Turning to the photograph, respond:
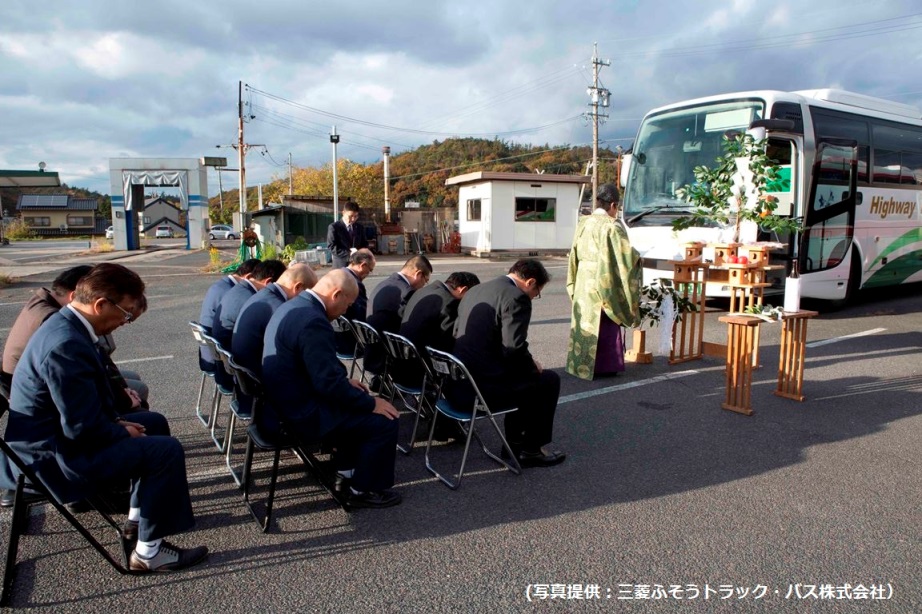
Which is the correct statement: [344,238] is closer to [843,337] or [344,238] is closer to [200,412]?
[200,412]

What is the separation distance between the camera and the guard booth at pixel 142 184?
3112 cm

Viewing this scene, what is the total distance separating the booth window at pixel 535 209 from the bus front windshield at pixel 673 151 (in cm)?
1540

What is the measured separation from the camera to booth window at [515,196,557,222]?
2570 centimetres

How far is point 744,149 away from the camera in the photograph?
649cm

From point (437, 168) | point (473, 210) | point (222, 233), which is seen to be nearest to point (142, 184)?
point (473, 210)

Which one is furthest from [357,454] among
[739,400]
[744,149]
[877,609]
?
[744,149]

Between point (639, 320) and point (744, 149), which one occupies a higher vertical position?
point (744, 149)

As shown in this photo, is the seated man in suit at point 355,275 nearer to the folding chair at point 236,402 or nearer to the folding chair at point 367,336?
the folding chair at point 367,336

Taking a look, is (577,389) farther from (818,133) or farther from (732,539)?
(818,133)

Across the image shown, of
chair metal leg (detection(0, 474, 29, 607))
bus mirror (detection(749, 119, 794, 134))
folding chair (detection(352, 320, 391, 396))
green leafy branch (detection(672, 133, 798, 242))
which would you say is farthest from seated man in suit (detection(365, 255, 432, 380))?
bus mirror (detection(749, 119, 794, 134))

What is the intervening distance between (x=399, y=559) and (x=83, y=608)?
1373 millimetres

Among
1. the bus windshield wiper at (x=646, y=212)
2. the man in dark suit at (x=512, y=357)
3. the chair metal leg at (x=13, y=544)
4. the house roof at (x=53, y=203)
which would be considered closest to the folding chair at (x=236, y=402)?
the chair metal leg at (x=13, y=544)

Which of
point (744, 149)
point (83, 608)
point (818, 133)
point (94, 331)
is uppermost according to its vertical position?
point (818, 133)

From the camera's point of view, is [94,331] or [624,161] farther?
[624,161]
